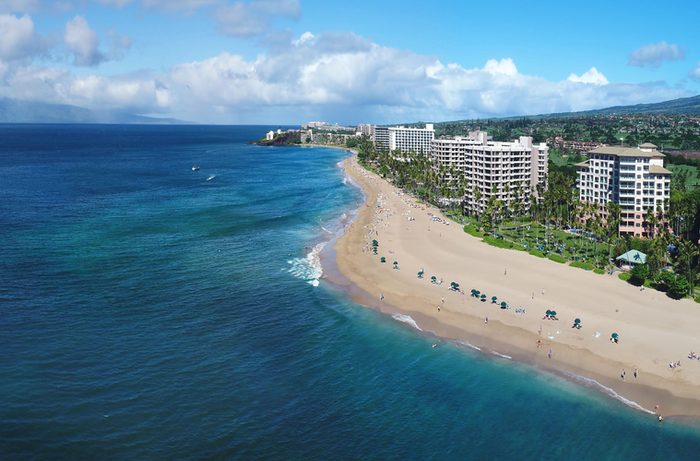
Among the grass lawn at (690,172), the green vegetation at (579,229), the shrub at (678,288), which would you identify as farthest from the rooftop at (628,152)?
the grass lawn at (690,172)

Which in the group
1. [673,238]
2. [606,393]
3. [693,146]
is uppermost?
[693,146]

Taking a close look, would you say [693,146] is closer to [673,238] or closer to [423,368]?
[673,238]

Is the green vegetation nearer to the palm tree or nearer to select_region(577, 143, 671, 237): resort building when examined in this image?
the palm tree

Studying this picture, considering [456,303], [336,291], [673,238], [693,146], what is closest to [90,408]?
[336,291]

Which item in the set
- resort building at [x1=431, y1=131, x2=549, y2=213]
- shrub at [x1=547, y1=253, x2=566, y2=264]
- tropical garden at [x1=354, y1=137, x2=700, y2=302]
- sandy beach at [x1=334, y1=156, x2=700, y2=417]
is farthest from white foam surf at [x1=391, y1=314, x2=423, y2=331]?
resort building at [x1=431, y1=131, x2=549, y2=213]

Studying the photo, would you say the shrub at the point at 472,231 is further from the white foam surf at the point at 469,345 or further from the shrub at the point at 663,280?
the white foam surf at the point at 469,345

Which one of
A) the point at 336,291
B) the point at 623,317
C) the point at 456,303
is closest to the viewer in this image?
the point at 623,317

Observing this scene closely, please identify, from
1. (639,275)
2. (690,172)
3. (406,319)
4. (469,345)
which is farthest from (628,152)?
(690,172)

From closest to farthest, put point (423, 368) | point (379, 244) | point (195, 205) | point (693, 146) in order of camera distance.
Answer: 1. point (423, 368)
2. point (379, 244)
3. point (195, 205)
4. point (693, 146)
